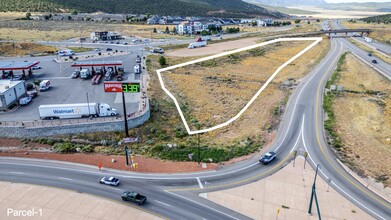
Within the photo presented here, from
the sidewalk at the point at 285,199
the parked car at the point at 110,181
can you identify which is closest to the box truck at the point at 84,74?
the parked car at the point at 110,181

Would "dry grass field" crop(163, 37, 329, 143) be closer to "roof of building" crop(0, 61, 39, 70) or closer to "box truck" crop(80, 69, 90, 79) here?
"box truck" crop(80, 69, 90, 79)

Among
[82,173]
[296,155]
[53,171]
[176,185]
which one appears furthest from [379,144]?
[53,171]

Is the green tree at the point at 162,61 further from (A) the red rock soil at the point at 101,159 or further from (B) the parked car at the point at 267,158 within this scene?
(B) the parked car at the point at 267,158

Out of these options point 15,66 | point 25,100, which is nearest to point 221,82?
point 25,100

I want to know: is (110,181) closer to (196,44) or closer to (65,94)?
(65,94)

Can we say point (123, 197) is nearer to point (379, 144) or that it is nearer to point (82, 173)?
point (82, 173)

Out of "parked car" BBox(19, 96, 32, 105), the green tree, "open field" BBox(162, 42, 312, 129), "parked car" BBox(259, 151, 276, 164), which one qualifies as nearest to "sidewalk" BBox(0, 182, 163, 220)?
"parked car" BBox(259, 151, 276, 164)
